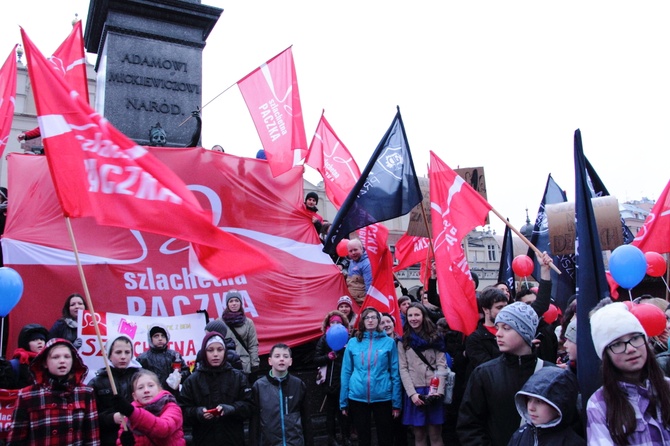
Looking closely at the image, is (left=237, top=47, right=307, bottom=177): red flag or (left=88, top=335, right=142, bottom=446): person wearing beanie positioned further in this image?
(left=237, top=47, right=307, bottom=177): red flag

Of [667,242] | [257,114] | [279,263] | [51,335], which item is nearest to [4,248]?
[51,335]

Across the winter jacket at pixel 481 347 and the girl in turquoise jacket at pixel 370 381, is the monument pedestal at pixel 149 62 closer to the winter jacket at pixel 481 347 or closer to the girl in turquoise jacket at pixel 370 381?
the girl in turquoise jacket at pixel 370 381

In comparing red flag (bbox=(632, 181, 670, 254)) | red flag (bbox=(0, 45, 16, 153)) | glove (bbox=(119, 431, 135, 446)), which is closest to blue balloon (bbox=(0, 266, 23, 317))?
glove (bbox=(119, 431, 135, 446))

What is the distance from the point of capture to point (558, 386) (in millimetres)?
3203

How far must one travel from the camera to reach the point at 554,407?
10.4ft

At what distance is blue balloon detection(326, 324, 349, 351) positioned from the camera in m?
6.89

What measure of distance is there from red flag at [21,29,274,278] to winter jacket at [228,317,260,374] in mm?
2255

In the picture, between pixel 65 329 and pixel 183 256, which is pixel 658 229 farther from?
pixel 65 329

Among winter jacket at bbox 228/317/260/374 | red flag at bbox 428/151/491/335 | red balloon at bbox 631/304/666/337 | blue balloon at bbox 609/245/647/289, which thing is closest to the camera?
red balloon at bbox 631/304/666/337

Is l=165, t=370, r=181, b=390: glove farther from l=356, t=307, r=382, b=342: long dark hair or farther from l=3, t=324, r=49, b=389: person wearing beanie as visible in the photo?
l=356, t=307, r=382, b=342: long dark hair

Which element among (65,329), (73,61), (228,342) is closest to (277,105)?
(73,61)

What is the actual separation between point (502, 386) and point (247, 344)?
3768mm

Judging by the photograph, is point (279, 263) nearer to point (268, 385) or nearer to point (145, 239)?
point (145, 239)

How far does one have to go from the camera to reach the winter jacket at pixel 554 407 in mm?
3154
